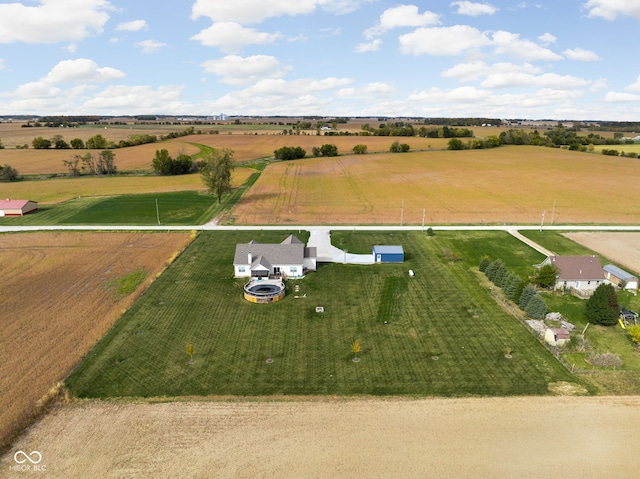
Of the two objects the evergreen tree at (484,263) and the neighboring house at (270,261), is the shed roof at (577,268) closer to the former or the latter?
the evergreen tree at (484,263)

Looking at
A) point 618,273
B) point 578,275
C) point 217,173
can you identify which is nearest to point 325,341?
point 578,275

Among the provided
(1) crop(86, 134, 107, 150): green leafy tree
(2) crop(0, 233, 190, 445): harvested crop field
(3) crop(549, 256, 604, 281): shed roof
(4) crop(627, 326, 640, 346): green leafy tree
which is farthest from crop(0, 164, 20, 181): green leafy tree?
(4) crop(627, 326, 640, 346): green leafy tree

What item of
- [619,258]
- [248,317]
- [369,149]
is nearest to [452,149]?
[369,149]

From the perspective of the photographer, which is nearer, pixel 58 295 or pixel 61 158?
pixel 58 295

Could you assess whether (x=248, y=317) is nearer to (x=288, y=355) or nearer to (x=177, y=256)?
(x=288, y=355)

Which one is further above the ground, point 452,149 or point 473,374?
point 452,149

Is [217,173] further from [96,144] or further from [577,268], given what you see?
[96,144]

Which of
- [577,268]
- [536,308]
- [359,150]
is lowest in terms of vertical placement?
[536,308]
